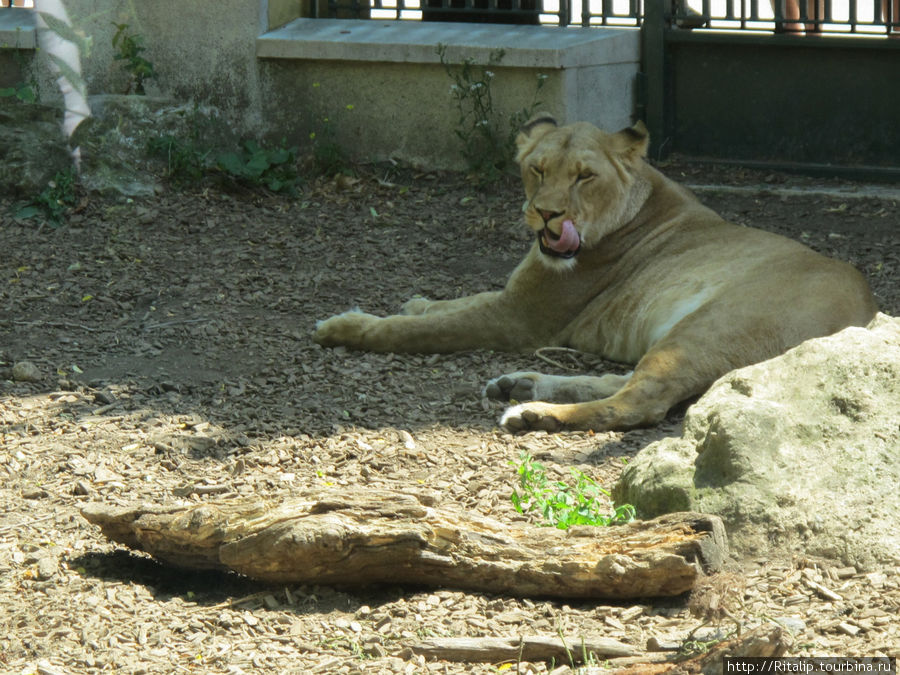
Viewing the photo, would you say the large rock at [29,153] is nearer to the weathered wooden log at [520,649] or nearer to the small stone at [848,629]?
the weathered wooden log at [520,649]

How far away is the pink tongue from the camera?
575cm

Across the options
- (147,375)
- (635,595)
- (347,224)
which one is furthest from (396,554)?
(347,224)

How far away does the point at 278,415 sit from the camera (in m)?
4.94

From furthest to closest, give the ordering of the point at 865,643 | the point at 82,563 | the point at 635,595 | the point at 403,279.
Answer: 1. the point at 403,279
2. the point at 82,563
3. the point at 635,595
4. the point at 865,643

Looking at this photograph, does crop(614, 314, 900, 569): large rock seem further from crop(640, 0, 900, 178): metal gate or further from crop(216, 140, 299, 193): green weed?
crop(216, 140, 299, 193): green weed

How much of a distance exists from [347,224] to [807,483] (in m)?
5.00

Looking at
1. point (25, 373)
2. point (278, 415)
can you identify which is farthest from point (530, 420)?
point (25, 373)

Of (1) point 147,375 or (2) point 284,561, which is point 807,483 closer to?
(2) point 284,561

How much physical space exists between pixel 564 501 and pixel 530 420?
1148mm

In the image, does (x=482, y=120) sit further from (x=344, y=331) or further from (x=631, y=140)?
(x=344, y=331)

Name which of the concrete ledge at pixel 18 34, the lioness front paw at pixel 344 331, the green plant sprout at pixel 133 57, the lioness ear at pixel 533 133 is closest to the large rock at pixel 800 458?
the lioness front paw at pixel 344 331

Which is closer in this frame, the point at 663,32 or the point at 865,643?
the point at 865,643

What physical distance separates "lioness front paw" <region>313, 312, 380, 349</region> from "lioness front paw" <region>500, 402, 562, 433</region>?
4.21 feet

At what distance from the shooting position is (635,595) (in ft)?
10.3
